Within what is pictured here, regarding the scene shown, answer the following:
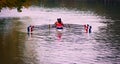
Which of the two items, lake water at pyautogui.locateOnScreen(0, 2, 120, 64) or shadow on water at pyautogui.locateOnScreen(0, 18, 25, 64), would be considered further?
lake water at pyautogui.locateOnScreen(0, 2, 120, 64)

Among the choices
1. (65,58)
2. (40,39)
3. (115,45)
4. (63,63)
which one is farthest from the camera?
(40,39)

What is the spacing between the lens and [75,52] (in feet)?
182

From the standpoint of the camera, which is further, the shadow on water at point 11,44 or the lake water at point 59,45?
the lake water at point 59,45

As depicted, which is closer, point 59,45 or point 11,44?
point 11,44

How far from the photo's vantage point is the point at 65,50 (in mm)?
56844

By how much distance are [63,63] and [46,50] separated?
9.05 metres

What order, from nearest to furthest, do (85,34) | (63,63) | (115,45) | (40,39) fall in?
1. (63,63)
2. (115,45)
3. (40,39)
4. (85,34)

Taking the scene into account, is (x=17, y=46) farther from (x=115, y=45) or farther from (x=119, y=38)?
(x=119, y=38)

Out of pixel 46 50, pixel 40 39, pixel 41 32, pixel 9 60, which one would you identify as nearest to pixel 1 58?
pixel 9 60

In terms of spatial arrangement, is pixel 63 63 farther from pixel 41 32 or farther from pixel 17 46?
pixel 41 32

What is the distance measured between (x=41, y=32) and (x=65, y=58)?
24.5 metres

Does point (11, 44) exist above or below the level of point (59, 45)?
above

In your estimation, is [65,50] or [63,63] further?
[65,50]

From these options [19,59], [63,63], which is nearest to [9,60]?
[19,59]
